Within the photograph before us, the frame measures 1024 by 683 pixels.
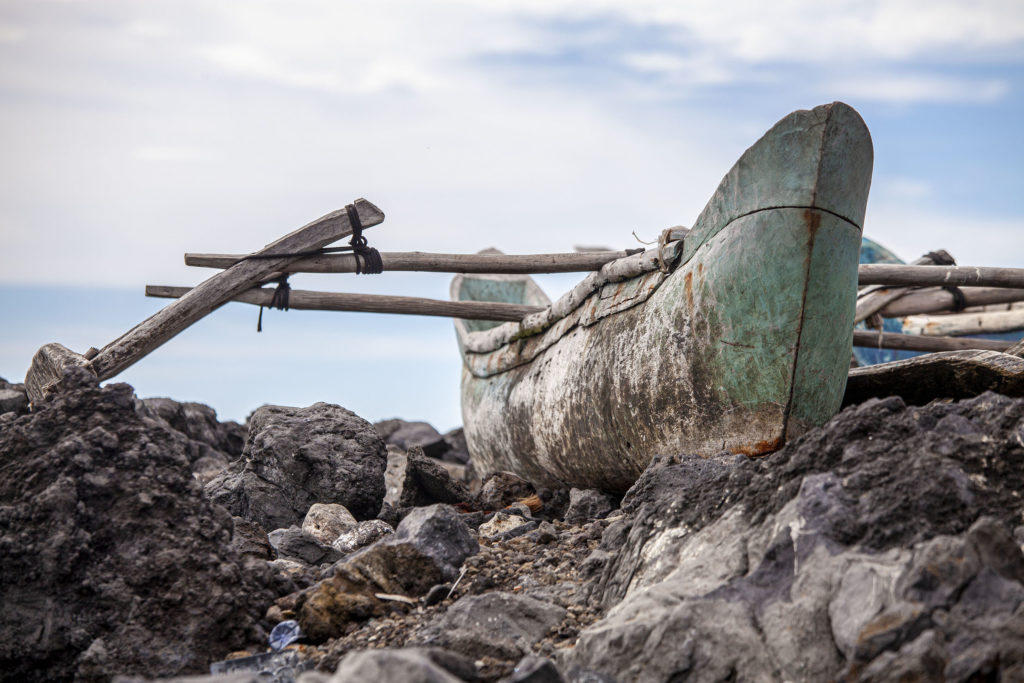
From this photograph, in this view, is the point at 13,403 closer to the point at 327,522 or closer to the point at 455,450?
the point at 327,522

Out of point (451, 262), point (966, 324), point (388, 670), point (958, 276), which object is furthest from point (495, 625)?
point (966, 324)

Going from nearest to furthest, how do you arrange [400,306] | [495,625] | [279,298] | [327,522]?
[495,625] < [327,522] < [279,298] < [400,306]

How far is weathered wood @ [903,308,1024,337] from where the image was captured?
1045 centimetres

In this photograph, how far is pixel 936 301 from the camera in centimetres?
892

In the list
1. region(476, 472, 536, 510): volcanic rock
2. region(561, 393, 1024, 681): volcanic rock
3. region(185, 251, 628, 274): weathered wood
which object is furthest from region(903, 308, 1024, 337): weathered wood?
region(561, 393, 1024, 681): volcanic rock

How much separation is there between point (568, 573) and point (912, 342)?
637 cm

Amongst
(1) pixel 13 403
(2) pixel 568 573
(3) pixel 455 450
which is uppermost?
(1) pixel 13 403

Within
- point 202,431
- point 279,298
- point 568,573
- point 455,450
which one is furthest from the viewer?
point 455,450

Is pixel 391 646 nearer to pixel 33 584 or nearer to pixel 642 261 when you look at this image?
pixel 33 584

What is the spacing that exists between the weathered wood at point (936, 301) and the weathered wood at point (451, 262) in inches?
159

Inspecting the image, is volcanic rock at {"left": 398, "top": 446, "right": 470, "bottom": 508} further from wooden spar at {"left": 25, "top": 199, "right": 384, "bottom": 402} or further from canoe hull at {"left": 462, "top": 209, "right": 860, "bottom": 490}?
wooden spar at {"left": 25, "top": 199, "right": 384, "bottom": 402}

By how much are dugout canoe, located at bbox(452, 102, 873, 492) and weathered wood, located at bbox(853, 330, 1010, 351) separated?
3.79 metres

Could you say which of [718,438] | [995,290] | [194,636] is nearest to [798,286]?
[718,438]

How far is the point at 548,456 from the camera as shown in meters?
5.74
